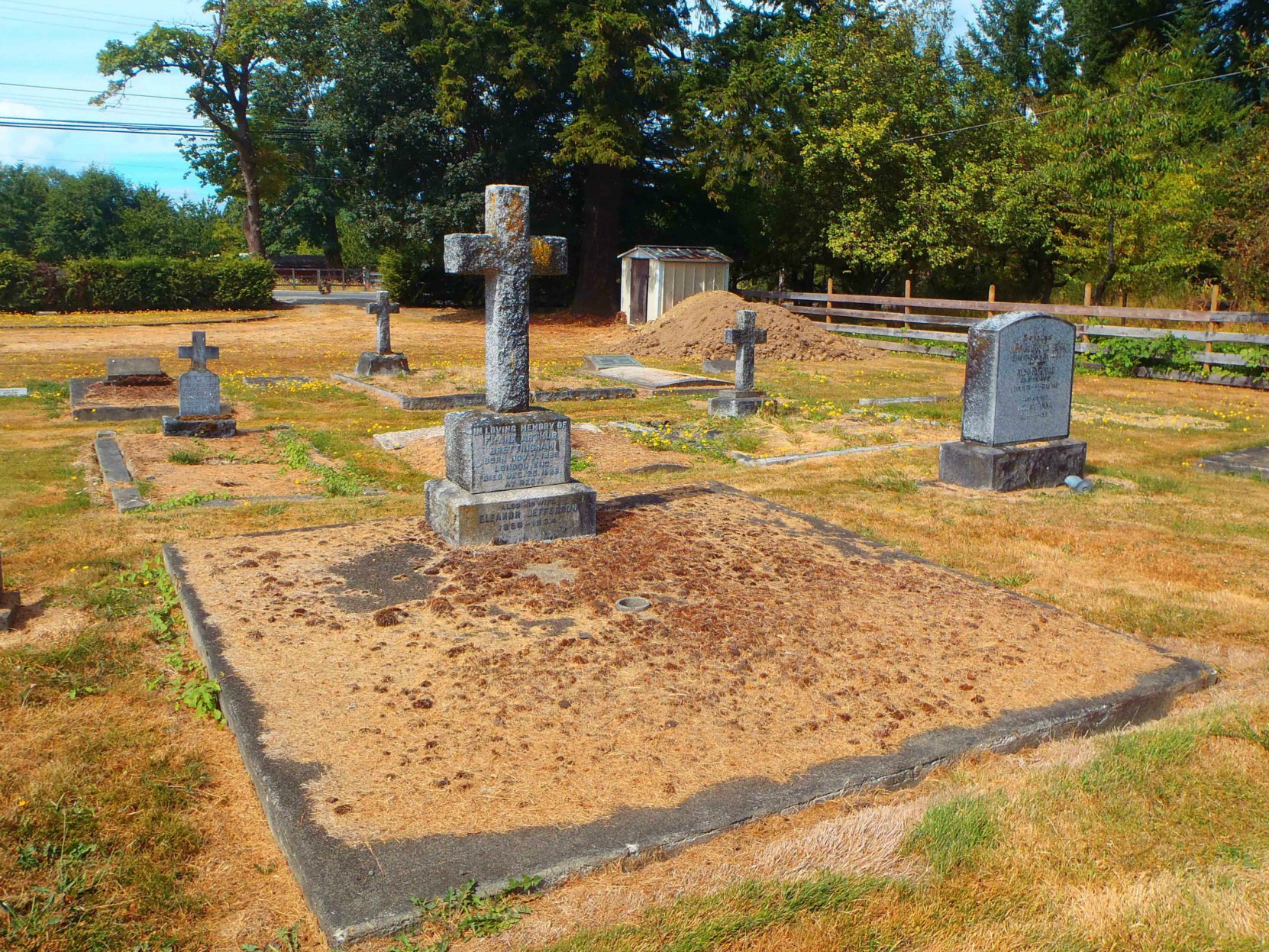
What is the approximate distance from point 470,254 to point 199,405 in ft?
23.2

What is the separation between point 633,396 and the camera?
16859 mm

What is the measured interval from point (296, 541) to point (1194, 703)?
5.51 m

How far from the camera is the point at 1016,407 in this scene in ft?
31.4

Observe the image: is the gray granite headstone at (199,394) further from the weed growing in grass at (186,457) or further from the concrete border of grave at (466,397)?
the concrete border of grave at (466,397)

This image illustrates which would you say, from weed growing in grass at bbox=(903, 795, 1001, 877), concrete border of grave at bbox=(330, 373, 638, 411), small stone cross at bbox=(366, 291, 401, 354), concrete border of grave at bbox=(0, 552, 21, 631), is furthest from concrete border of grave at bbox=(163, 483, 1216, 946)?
small stone cross at bbox=(366, 291, 401, 354)

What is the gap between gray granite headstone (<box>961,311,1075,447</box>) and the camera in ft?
30.9

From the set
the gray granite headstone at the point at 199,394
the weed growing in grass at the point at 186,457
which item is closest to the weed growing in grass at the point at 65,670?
the weed growing in grass at the point at 186,457

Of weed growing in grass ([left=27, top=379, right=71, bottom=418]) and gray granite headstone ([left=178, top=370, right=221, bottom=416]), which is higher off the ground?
gray granite headstone ([left=178, top=370, right=221, bottom=416])

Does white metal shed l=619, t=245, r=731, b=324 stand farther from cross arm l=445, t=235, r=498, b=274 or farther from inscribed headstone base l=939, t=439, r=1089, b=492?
cross arm l=445, t=235, r=498, b=274

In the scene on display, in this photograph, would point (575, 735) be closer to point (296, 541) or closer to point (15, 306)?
point (296, 541)

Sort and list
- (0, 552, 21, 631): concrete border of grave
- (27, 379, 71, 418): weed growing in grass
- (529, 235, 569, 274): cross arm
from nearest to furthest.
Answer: (0, 552, 21, 631): concrete border of grave → (529, 235, 569, 274): cross arm → (27, 379, 71, 418): weed growing in grass

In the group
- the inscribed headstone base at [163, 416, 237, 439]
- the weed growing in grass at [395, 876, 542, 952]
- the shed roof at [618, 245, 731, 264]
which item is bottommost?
the weed growing in grass at [395, 876, 542, 952]

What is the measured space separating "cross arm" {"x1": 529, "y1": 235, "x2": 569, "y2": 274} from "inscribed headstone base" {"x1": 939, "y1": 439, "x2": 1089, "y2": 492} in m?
4.39

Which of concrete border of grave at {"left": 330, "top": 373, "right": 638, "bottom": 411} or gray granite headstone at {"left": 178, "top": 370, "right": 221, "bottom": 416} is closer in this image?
gray granite headstone at {"left": 178, "top": 370, "right": 221, "bottom": 416}
